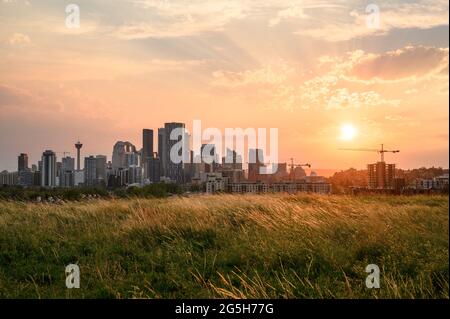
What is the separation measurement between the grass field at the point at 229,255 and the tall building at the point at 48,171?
512 inches

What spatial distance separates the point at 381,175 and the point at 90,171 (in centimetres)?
1643

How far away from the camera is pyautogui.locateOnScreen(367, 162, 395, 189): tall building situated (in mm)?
25839

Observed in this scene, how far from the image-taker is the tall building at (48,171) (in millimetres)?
24484

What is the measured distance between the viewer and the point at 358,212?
11648 mm

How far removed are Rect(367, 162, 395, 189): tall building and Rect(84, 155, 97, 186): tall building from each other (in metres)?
15.1
